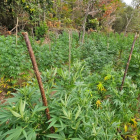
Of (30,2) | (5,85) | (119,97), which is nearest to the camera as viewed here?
(119,97)

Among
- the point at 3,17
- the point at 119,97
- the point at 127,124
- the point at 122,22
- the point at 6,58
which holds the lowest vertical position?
the point at 127,124

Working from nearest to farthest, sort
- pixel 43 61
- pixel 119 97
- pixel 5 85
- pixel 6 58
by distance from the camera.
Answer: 1. pixel 119 97
2. pixel 6 58
3. pixel 5 85
4. pixel 43 61

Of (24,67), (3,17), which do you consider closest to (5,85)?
(24,67)

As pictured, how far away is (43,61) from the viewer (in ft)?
13.7

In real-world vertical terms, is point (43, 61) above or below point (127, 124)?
above

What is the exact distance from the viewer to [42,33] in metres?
8.89

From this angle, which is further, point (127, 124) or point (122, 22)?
point (122, 22)

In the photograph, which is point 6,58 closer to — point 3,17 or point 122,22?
point 3,17

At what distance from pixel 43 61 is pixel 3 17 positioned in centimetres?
735

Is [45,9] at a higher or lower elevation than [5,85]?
higher

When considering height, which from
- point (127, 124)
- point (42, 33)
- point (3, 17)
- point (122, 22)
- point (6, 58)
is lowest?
point (127, 124)

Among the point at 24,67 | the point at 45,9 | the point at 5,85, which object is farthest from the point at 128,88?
the point at 45,9

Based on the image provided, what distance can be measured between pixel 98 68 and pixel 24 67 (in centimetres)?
267

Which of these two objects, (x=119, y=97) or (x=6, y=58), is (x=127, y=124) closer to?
(x=119, y=97)
